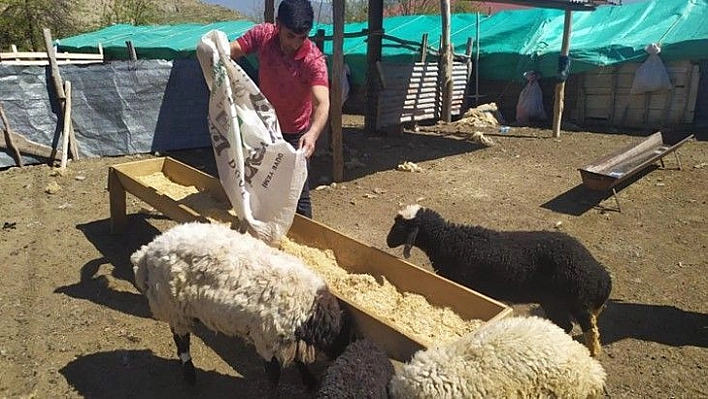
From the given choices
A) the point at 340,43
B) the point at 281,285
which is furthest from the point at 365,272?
the point at 340,43

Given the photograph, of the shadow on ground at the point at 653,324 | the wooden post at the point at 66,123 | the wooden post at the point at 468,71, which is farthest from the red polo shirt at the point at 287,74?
the wooden post at the point at 468,71

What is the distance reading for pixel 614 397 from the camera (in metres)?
3.60

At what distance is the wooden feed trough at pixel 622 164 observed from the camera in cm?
692

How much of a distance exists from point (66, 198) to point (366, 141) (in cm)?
616

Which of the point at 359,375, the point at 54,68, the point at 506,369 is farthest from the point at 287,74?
the point at 54,68

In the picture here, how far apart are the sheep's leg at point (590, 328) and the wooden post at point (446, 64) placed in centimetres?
964

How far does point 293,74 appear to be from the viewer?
14.1 feet

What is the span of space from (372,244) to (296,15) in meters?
3.08

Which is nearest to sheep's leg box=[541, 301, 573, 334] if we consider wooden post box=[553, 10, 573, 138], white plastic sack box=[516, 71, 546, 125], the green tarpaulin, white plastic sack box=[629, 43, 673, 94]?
wooden post box=[553, 10, 573, 138]

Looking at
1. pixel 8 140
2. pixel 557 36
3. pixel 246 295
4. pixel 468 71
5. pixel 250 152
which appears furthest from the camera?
pixel 468 71

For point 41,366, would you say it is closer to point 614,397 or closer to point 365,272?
point 365,272

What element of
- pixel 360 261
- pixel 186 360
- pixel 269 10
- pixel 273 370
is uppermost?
pixel 269 10

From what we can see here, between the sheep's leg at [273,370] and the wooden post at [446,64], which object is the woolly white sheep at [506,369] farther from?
the wooden post at [446,64]

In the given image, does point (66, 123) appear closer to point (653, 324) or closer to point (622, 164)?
point (653, 324)
